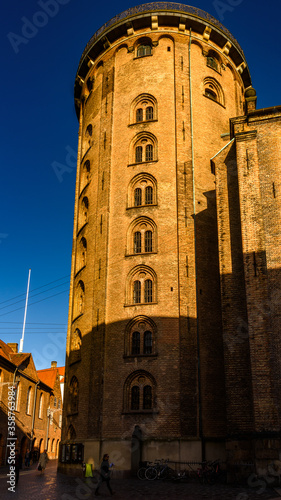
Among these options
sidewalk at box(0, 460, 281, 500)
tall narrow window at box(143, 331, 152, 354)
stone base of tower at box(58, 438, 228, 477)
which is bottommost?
sidewalk at box(0, 460, 281, 500)

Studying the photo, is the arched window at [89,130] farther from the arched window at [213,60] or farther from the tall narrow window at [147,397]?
the tall narrow window at [147,397]

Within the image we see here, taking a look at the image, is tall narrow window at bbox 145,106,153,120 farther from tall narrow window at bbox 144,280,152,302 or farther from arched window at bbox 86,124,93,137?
tall narrow window at bbox 144,280,152,302

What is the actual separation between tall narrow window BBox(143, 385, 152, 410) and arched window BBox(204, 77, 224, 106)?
59.5 feet

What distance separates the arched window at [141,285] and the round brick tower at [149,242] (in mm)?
53

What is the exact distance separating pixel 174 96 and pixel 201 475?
20396mm

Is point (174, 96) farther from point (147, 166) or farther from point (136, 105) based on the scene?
point (147, 166)

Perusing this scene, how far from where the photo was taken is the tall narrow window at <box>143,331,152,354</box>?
2370 cm

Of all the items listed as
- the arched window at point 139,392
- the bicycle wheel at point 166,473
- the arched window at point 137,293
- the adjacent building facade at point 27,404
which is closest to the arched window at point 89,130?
the arched window at point 137,293

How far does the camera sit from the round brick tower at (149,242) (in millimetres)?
22312

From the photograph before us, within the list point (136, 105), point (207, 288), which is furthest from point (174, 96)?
point (207, 288)

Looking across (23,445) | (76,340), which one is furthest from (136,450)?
(23,445)

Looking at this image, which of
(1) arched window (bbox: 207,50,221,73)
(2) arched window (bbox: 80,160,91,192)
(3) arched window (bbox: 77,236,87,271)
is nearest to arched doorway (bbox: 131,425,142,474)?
(3) arched window (bbox: 77,236,87,271)

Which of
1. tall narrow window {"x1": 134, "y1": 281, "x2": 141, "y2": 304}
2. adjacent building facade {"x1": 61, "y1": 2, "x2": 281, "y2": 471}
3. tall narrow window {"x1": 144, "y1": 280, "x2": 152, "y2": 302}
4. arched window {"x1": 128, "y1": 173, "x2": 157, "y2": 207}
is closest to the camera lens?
adjacent building facade {"x1": 61, "y1": 2, "x2": 281, "y2": 471}

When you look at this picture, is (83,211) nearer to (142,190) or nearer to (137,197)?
(137,197)
